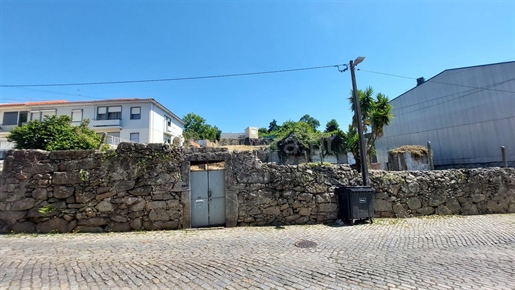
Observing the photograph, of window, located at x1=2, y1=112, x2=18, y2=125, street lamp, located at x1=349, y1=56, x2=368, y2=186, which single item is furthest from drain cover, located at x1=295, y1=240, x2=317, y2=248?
window, located at x1=2, y1=112, x2=18, y2=125

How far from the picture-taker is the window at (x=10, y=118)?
1094 inches

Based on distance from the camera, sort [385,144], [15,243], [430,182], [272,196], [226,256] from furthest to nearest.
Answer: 1. [385,144]
2. [430,182]
3. [272,196]
4. [15,243]
5. [226,256]

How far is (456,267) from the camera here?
3922 millimetres

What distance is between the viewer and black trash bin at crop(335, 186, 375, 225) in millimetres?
7219

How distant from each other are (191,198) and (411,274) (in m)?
5.57

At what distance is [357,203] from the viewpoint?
23.8ft

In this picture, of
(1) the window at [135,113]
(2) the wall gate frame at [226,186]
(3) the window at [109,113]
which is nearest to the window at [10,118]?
(3) the window at [109,113]

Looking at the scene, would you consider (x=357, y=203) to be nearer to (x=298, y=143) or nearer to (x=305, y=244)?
(x=305, y=244)

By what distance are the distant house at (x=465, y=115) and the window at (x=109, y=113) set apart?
29.5 meters

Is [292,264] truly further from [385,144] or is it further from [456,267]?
[385,144]

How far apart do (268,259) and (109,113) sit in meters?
30.0

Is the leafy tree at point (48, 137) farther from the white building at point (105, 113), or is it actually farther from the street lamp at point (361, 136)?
the white building at point (105, 113)

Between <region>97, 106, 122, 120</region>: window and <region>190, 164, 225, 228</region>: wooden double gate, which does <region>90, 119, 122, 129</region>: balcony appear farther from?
<region>190, 164, 225, 228</region>: wooden double gate

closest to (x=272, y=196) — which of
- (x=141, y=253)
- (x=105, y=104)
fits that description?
(x=141, y=253)
